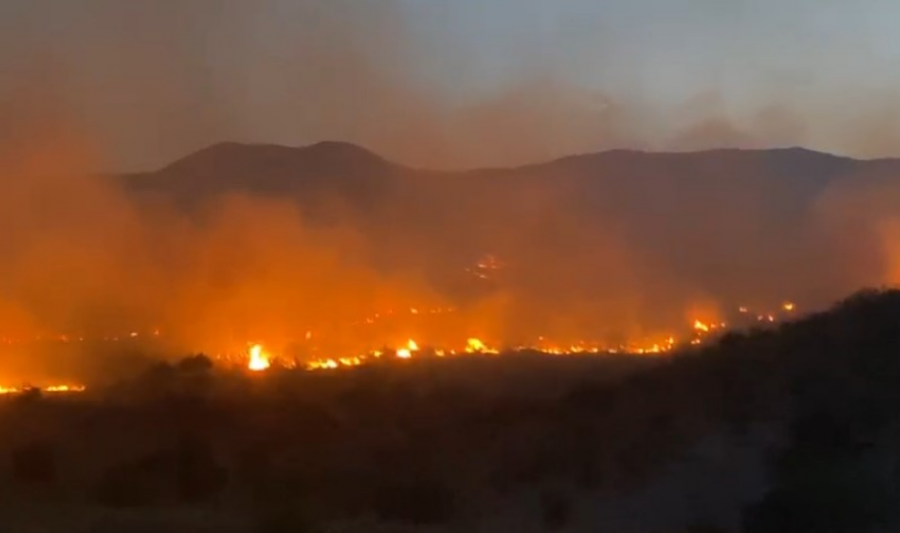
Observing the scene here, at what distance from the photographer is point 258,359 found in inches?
1433

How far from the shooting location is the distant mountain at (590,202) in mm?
69125

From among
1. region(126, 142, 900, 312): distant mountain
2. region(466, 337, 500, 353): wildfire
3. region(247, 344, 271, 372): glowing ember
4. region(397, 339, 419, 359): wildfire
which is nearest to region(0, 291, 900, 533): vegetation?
region(247, 344, 271, 372): glowing ember

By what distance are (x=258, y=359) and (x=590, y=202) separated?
44678 millimetres

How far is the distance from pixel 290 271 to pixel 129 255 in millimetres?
7588

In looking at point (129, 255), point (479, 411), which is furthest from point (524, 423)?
point (129, 255)

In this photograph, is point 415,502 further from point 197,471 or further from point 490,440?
point 197,471

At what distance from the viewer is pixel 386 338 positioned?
45875mm

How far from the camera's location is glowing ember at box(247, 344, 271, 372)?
3144 centimetres

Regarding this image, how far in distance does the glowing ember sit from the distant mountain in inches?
942

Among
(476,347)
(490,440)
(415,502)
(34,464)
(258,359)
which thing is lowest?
(415,502)

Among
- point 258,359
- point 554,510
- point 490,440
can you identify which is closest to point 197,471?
point 490,440

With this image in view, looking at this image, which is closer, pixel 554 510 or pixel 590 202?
pixel 554 510

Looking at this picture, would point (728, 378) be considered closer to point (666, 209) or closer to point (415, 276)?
point (415, 276)

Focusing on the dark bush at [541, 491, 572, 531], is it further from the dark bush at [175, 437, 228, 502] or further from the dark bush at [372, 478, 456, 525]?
the dark bush at [175, 437, 228, 502]
